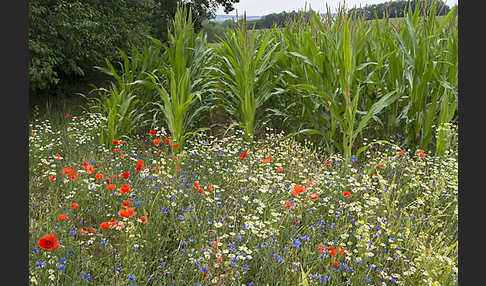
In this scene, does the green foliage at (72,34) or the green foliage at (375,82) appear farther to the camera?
the green foliage at (72,34)

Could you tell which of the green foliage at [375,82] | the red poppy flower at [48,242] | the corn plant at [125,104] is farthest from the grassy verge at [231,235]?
the corn plant at [125,104]

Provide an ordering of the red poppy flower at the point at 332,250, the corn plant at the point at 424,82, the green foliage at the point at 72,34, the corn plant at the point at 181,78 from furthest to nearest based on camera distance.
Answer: the green foliage at the point at 72,34 < the corn plant at the point at 181,78 < the corn plant at the point at 424,82 < the red poppy flower at the point at 332,250

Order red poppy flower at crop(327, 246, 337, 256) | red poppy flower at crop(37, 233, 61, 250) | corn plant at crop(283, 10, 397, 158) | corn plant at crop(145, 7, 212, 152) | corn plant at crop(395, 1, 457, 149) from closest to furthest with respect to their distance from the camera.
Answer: red poppy flower at crop(37, 233, 61, 250) < red poppy flower at crop(327, 246, 337, 256) < corn plant at crop(283, 10, 397, 158) < corn plant at crop(395, 1, 457, 149) < corn plant at crop(145, 7, 212, 152)

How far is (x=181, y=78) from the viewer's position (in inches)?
173

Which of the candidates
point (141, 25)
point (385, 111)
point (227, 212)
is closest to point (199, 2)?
point (141, 25)

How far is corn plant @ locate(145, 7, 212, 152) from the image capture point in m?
4.17

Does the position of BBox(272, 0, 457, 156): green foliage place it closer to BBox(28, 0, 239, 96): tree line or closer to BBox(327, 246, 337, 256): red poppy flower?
BBox(327, 246, 337, 256): red poppy flower

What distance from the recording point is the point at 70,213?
2578 mm

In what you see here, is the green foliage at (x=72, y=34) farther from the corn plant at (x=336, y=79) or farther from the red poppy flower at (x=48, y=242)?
the red poppy flower at (x=48, y=242)

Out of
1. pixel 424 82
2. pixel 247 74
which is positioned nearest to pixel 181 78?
pixel 247 74

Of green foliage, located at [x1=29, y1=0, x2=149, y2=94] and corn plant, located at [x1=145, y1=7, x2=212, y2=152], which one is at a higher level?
green foliage, located at [x1=29, y1=0, x2=149, y2=94]

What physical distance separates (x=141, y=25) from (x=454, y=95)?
5.91 m

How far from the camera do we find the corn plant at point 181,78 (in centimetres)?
417

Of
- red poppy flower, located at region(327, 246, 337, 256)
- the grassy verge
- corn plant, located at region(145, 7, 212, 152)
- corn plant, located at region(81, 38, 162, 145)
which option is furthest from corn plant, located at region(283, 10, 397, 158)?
corn plant, located at region(81, 38, 162, 145)
